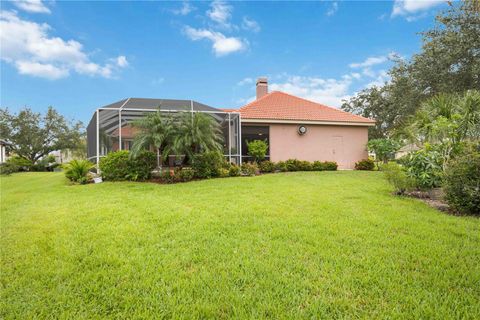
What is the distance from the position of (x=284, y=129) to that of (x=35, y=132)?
1241 inches

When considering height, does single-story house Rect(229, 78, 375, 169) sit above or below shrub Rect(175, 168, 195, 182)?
above

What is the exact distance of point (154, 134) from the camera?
10.5 m

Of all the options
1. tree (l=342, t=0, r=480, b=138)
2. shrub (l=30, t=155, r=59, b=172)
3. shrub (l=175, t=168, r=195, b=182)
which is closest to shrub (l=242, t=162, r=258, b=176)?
shrub (l=175, t=168, r=195, b=182)

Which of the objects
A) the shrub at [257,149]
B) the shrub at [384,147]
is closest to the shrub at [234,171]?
the shrub at [257,149]

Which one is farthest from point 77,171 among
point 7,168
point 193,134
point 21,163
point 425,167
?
point 21,163

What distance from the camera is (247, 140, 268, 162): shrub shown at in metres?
15.3

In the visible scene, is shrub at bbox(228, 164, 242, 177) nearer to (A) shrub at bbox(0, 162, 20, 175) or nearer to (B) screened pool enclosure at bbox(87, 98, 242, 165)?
(B) screened pool enclosure at bbox(87, 98, 242, 165)

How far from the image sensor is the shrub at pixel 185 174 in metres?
11.2

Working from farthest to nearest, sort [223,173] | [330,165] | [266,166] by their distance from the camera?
[330,165] → [266,166] → [223,173]

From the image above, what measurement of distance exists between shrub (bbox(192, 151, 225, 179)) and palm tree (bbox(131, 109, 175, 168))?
1.27 meters

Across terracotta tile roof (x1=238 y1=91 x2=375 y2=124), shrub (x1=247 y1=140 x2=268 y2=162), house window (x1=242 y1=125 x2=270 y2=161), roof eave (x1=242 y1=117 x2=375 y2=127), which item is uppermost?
terracotta tile roof (x1=238 y1=91 x2=375 y2=124)

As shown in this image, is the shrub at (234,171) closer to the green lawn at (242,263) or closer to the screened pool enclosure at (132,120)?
the screened pool enclosure at (132,120)

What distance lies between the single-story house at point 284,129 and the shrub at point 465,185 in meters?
9.96

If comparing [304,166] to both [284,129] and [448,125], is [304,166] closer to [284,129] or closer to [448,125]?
[284,129]
